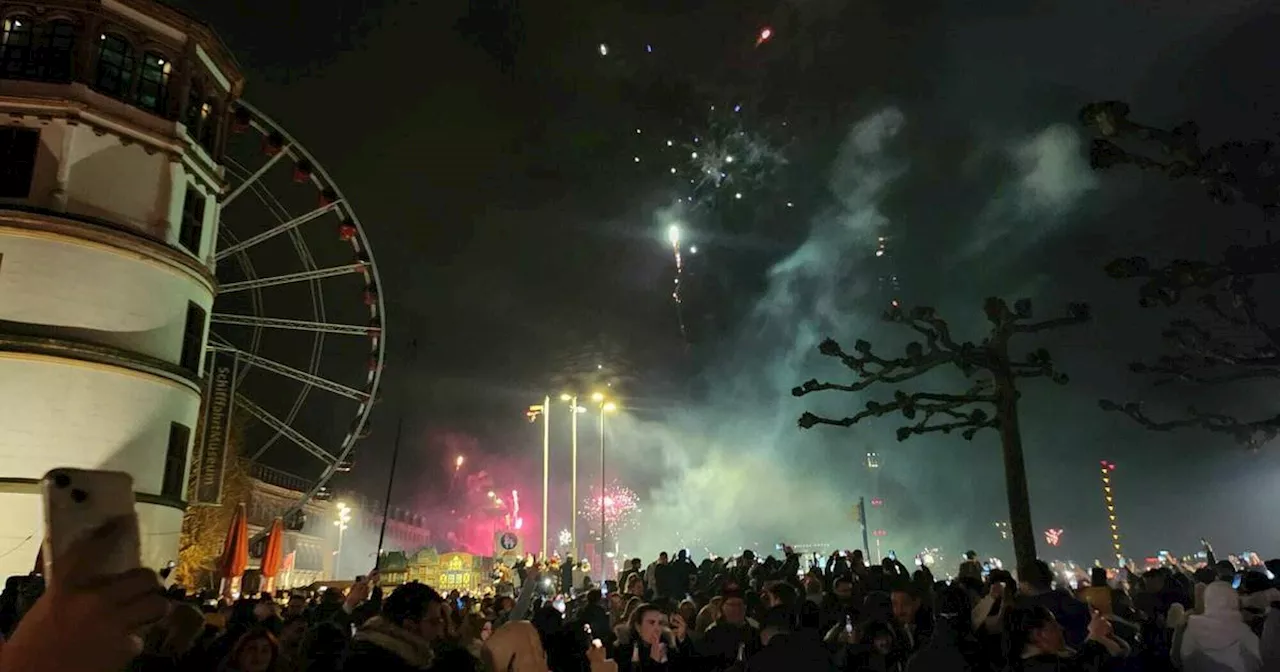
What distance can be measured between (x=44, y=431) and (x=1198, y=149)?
25156mm

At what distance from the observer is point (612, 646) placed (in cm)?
922

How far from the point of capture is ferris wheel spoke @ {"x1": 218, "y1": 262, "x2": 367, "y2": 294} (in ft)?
89.9

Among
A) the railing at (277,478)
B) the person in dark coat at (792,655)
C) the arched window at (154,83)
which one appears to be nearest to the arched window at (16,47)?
the arched window at (154,83)

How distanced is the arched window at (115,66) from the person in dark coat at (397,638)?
22.2 meters

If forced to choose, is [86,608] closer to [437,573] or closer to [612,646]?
[612,646]

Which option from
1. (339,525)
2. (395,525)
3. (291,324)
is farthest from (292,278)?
(395,525)

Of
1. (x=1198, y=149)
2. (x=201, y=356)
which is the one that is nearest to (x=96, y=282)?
(x=201, y=356)

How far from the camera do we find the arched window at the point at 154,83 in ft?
69.3

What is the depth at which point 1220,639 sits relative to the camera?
672 cm

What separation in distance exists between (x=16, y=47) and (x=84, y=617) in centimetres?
2509

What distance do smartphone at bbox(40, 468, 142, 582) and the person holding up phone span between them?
0.06 ft

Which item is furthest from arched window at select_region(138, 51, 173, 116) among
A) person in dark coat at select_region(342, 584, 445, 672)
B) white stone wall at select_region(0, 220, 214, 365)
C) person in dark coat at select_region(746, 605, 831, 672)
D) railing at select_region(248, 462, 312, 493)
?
railing at select_region(248, 462, 312, 493)

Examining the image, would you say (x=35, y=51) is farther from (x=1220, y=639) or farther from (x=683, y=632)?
(x=1220, y=639)

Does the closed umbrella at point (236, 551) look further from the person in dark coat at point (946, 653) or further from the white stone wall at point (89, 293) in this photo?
the person in dark coat at point (946, 653)
